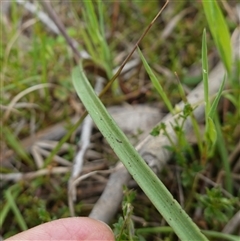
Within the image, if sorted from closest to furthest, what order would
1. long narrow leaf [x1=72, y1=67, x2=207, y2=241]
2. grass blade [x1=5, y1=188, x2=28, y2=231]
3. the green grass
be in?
long narrow leaf [x1=72, y1=67, x2=207, y2=241] < the green grass < grass blade [x1=5, y1=188, x2=28, y2=231]

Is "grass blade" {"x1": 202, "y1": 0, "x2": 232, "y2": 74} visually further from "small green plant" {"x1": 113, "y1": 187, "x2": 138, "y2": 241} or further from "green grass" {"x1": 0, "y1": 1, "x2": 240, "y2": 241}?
"small green plant" {"x1": 113, "y1": 187, "x2": 138, "y2": 241}

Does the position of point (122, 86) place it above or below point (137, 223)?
above

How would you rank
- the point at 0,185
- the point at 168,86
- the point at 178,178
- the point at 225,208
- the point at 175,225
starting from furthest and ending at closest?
1. the point at 168,86
2. the point at 0,185
3. the point at 178,178
4. the point at 225,208
5. the point at 175,225

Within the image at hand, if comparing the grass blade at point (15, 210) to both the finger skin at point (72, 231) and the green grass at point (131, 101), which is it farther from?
the finger skin at point (72, 231)

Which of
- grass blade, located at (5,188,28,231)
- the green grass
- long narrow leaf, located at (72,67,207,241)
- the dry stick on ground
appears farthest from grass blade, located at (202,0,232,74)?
grass blade, located at (5,188,28,231)

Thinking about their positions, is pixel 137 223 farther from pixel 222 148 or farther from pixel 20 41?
pixel 20 41

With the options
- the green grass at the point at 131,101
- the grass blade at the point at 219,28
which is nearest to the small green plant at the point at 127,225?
the green grass at the point at 131,101

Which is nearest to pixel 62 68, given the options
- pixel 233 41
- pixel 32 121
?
pixel 32 121

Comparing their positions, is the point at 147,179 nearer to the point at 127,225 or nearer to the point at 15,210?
the point at 127,225
